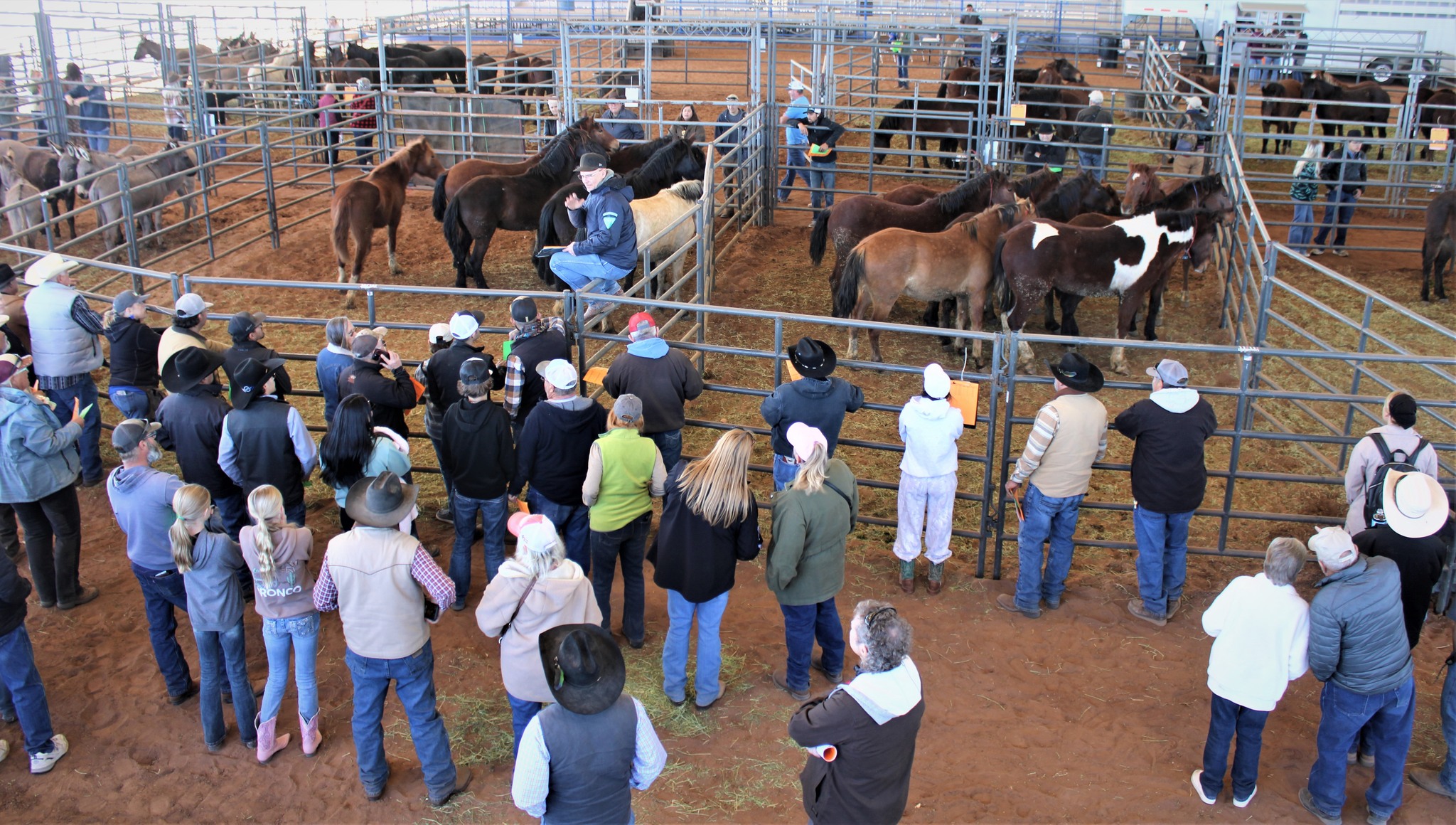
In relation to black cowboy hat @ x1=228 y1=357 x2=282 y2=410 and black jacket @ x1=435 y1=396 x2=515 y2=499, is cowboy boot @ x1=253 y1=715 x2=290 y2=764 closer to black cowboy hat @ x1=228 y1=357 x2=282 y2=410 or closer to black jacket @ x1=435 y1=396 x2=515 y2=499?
black jacket @ x1=435 y1=396 x2=515 y2=499

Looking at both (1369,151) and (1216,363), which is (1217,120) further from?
(1369,151)

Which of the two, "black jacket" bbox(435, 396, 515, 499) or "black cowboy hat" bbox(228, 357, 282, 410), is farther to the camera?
"black jacket" bbox(435, 396, 515, 499)

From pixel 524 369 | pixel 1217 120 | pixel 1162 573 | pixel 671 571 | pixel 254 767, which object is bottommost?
pixel 254 767

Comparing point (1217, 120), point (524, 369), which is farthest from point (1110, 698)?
point (1217, 120)

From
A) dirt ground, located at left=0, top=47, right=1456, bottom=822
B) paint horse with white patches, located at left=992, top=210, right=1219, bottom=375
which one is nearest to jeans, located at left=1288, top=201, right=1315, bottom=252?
paint horse with white patches, located at left=992, top=210, right=1219, bottom=375

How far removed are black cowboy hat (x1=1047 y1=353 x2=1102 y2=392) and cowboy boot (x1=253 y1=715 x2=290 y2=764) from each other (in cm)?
429

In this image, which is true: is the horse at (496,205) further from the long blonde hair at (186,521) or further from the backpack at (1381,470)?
the backpack at (1381,470)

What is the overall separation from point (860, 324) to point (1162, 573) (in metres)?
2.29

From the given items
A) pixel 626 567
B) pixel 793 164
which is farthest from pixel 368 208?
pixel 626 567

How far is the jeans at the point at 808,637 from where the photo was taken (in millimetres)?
4980

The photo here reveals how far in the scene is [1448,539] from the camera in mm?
5699

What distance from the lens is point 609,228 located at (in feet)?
26.1

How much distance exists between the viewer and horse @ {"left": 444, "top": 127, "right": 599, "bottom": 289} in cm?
1133

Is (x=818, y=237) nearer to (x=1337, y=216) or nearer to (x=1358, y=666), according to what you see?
(x=1337, y=216)
